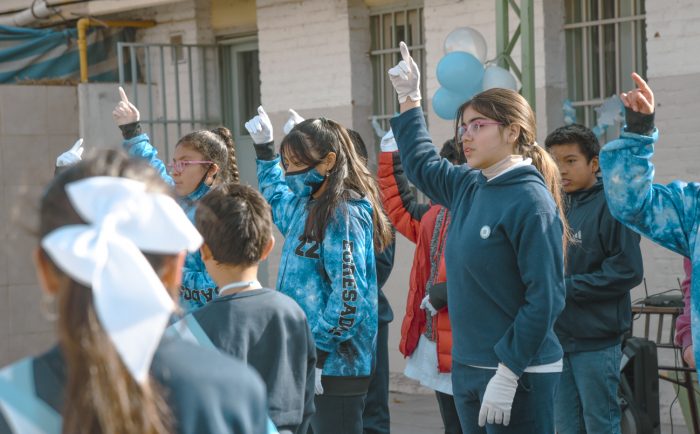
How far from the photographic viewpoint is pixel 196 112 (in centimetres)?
980

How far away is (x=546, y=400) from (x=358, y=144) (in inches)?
77.8

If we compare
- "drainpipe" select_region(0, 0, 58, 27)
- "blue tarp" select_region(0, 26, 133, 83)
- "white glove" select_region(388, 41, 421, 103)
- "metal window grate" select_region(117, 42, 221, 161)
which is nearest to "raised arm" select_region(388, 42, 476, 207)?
"white glove" select_region(388, 41, 421, 103)

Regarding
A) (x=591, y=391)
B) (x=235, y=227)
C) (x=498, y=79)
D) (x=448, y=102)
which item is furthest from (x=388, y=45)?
(x=235, y=227)

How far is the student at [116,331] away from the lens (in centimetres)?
170

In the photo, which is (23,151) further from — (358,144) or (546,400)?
(546,400)

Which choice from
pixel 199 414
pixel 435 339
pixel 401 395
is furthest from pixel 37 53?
pixel 199 414

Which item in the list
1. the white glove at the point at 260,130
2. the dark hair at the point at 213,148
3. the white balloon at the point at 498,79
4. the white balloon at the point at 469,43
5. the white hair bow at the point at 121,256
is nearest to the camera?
the white hair bow at the point at 121,256

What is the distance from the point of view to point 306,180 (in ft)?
14.8

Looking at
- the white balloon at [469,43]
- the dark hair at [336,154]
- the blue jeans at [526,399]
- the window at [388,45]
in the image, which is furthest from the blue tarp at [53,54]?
the blue jeans at [526,399]

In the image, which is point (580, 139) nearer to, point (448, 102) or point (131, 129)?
point (448, 102)

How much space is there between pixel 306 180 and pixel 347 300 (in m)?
0.60

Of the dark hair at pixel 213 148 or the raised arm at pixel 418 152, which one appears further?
the dark hair at pixel 213 148

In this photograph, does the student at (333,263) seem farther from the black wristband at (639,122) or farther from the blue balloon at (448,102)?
the blue balloon at (448,102)

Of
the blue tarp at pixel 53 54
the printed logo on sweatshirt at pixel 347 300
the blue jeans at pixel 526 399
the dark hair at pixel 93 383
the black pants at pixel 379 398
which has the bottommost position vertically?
the black pants at pixel 379 398
